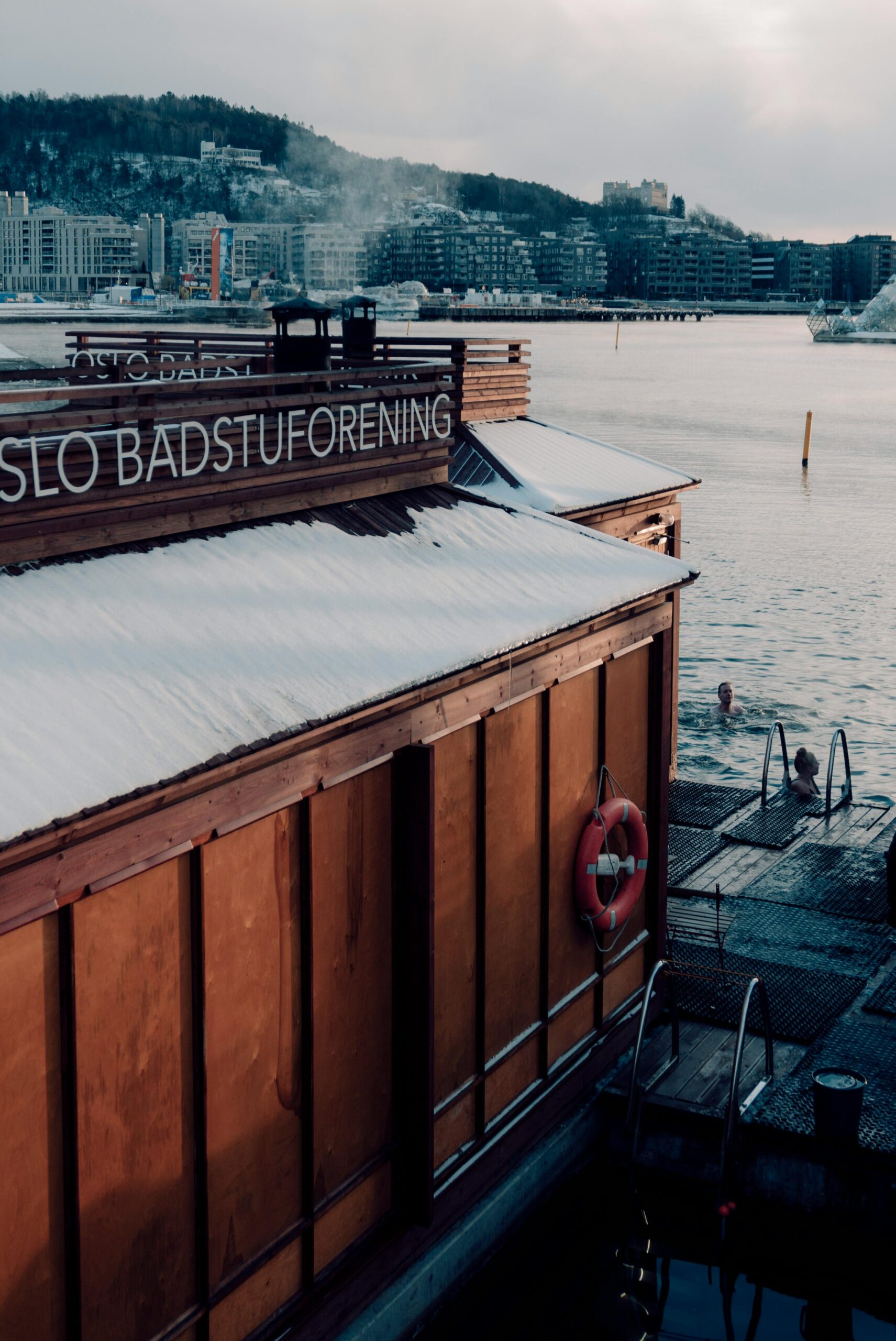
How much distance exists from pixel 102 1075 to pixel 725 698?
879 inches

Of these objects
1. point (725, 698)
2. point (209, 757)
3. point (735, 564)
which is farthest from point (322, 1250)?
point (735, 564)

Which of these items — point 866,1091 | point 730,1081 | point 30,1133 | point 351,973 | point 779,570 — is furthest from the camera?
point 779,570

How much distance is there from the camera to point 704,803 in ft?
58.6

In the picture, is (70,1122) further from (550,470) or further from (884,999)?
(550,470)

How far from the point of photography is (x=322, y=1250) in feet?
26.2

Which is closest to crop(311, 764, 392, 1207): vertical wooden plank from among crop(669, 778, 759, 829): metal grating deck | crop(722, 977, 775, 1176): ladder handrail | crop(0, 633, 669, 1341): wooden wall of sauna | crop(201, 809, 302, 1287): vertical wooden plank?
crop(0, 633, 669, 1341): wooden wall of sauna

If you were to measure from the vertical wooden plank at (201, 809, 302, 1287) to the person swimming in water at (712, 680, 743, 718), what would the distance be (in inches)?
820

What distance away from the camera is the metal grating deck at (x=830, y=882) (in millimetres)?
14211

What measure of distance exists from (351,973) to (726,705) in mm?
20628

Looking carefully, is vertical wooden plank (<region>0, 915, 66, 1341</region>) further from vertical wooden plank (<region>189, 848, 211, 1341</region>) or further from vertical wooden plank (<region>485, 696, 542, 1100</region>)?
vertical wooden plank (<region>485, 696, 542, 1100</region>)

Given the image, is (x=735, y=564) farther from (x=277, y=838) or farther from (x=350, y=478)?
(x=277, y=838)

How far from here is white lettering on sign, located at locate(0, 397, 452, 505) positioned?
750cm

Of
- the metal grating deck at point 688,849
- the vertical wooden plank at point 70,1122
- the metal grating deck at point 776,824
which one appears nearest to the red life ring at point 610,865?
the metal grating deck at point 688,849

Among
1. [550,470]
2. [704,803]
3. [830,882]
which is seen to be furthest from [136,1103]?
[704,803]
